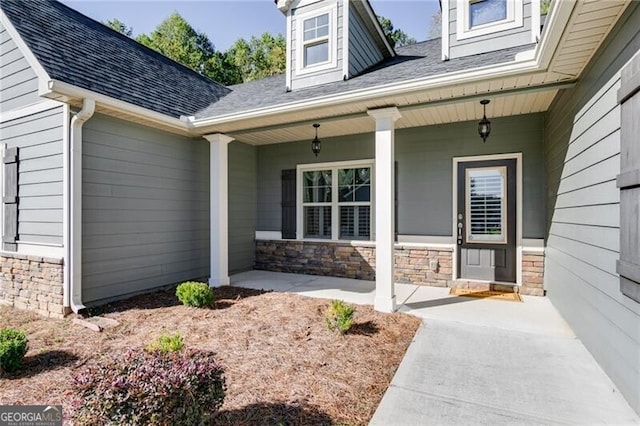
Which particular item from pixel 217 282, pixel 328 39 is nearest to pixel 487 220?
pixel 328 39

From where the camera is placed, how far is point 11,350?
9.09 feet

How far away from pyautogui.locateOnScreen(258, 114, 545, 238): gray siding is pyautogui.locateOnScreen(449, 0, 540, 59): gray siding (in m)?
1.04

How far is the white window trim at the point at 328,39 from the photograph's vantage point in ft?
18.0

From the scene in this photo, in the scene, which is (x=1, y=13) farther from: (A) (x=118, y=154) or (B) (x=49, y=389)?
(B) (x=49, y=389)

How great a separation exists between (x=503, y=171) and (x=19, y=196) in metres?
7.32

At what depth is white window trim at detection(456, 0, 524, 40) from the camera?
4406 millimetres

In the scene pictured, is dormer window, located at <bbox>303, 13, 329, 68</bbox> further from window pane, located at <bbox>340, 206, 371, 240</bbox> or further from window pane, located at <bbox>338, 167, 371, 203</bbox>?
window pane, located at <bbox>340, 206, 371, 240</bbox>

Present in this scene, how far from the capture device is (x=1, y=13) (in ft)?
14.1

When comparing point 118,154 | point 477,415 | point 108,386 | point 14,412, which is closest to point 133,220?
point 118,154

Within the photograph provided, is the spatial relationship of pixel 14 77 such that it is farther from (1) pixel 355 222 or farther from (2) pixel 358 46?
(1) pixel 355 222

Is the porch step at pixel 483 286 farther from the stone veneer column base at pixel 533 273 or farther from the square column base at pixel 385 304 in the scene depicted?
the square column base at pixel 385 304

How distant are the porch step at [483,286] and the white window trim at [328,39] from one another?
416cm

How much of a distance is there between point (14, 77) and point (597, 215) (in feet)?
24.1

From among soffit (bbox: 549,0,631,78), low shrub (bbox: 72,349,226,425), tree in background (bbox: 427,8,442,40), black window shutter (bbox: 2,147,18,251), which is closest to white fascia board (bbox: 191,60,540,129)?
soffit (bbox: 549,0,631,78)
